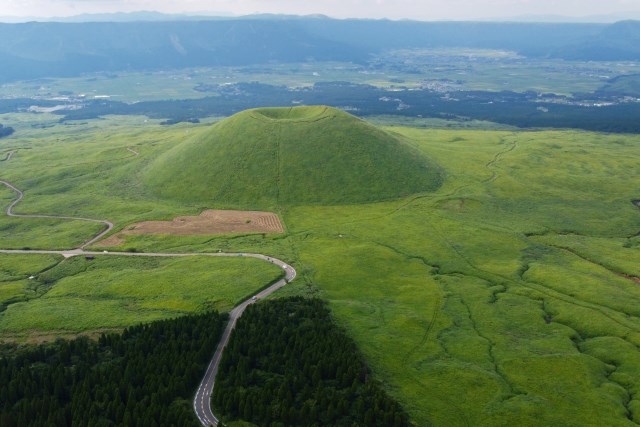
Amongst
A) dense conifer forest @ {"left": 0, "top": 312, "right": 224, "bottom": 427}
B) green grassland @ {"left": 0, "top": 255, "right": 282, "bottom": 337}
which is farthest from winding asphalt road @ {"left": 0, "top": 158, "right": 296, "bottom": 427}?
green grassland @ {"left": 0, "top": 255, "right": 282, "bottom": 337}

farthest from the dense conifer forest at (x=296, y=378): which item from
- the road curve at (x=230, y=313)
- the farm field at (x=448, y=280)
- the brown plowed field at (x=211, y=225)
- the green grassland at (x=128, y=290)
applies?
the brown plowed field at (x=211, y=225)

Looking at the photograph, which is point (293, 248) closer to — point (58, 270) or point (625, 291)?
point (58, 270)

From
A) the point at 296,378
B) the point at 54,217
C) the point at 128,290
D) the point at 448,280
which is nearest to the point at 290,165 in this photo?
the point at 54,217

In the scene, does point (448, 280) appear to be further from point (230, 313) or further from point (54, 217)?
point (54, 217)

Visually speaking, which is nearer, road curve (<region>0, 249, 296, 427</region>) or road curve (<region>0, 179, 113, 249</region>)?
road curve (<region>0, 249, 296, 427</region>)

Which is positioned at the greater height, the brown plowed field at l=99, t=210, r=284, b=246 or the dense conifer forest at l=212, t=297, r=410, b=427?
the dense conifer forest at l=212, t=297, r=410, b=427

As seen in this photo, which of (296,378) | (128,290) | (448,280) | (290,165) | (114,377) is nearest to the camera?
(114,377)

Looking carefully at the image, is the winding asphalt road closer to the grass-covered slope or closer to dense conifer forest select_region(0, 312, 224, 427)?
dense conifer forest select_region(0, 312, 224, 427)
